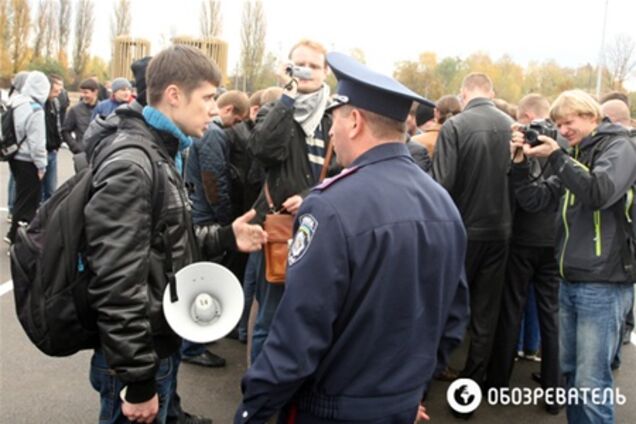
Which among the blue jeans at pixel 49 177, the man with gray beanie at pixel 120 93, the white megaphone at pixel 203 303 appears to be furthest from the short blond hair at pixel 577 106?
the blue jeans at pixel 49 177

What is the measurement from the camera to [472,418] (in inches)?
176

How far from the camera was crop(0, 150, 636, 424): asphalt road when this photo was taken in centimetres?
412

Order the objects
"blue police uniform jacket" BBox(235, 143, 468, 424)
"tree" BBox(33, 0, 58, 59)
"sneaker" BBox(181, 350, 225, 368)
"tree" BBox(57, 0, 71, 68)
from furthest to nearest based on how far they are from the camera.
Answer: "tree" BBox(57, 0, 71, 68) < "tree" BBox(33, 0, 58, 59) < "sneaker" BBox(181, 350, 225, 368) < "blue police uniform jacket" BBox(235, 143, 468, 424)

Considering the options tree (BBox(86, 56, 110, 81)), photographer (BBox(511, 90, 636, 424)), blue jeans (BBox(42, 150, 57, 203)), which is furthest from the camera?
tree (BBox(86, 56, 110, 81))

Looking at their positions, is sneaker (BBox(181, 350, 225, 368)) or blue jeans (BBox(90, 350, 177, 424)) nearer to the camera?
blue jeans (BBox(90, 350, 177, 424))

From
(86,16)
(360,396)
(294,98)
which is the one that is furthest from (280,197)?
(86,16)

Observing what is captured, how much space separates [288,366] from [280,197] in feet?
6.84

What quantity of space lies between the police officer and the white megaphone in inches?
19.0

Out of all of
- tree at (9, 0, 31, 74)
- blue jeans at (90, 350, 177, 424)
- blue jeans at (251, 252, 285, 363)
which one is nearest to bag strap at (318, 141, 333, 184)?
blue jeans at (251, 252, 285, 363)

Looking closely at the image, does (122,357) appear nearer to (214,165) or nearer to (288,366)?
(288,366)

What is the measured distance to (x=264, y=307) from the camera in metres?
3.96

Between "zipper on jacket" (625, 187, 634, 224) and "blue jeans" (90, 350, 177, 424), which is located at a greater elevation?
"zipper on jacket" (625, 187, 634, 224)

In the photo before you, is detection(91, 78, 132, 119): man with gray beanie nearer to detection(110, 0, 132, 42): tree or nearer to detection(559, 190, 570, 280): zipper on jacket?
detection(559, 190, 570, 280): zipper on jacket

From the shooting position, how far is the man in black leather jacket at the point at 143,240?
2.14m
